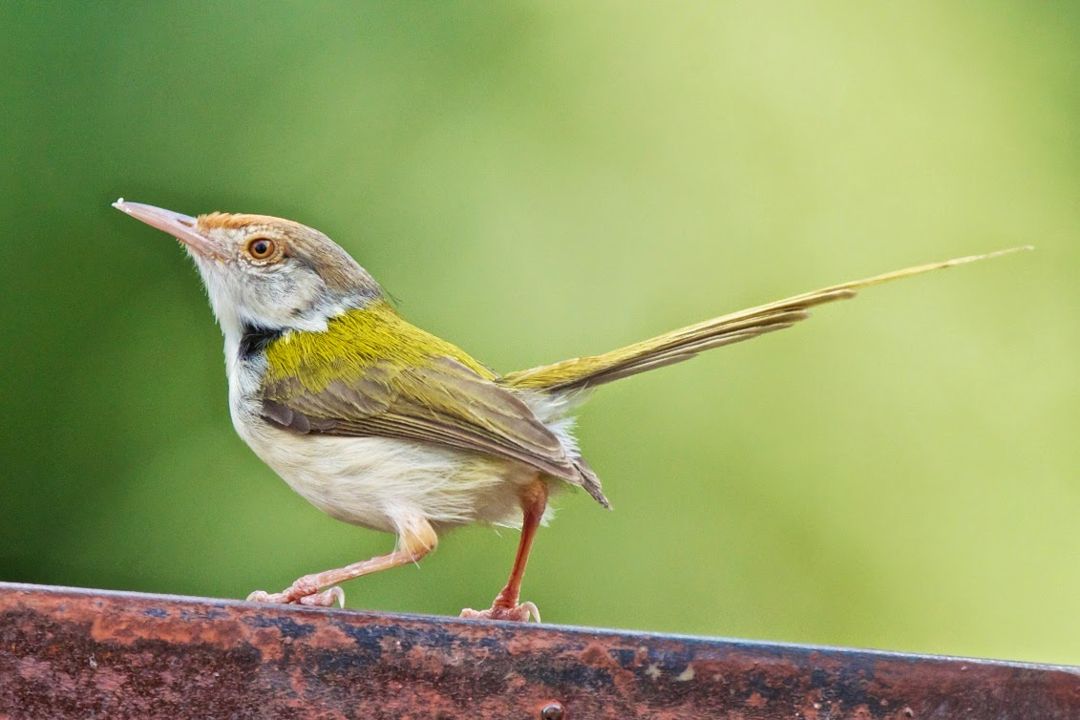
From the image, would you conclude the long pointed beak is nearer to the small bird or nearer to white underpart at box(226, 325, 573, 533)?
the small bird

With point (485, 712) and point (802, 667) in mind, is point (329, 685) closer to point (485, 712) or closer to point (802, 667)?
point (485, 712)

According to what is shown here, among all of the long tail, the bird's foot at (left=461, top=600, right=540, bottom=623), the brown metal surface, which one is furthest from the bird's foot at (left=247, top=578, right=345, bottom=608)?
the brown metal surface

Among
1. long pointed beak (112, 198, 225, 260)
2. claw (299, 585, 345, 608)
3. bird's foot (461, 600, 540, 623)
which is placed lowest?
bird's foot (461, 600, 540, 623)

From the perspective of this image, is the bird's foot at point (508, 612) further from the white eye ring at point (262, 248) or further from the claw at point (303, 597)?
the white eye ring at point (262, 248)

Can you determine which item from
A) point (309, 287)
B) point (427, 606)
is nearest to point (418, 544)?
point (309, 287)

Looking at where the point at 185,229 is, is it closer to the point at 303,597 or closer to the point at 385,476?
the point at 385,476

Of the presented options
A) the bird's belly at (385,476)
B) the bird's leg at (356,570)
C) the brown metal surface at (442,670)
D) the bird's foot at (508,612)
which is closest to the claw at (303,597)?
the bird's leg at (356,570)
